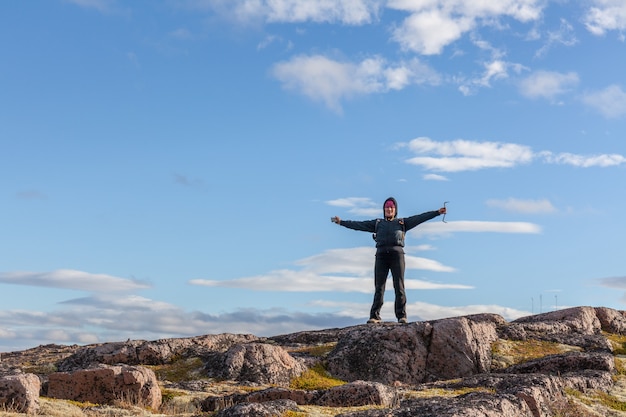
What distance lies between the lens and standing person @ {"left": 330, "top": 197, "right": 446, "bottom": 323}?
28.1 metres

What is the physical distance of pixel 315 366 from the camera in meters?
23.2

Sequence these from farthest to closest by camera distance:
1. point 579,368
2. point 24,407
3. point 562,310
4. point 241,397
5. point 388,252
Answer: point 562,310
point 388,252
point 579,368
point 241,397
point 24,407

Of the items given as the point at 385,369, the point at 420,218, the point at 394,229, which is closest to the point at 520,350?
the point at 385,369

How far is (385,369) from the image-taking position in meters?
22.7

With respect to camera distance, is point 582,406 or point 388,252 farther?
point 388,252

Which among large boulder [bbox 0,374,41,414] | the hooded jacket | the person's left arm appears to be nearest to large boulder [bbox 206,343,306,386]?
the hooded jacket

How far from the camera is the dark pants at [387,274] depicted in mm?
28062

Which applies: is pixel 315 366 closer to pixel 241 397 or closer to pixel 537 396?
pixel 241 397

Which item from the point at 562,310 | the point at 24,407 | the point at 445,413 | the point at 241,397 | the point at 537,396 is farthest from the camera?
the point at 562,310

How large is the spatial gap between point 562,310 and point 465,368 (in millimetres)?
10332

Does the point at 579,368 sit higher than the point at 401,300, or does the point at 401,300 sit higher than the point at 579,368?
the point at 401,300

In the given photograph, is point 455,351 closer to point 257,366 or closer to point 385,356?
point 385,356

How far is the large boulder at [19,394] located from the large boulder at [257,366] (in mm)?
7634

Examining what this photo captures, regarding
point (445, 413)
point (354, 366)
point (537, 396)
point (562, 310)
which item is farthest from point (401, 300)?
point (445, 413)
